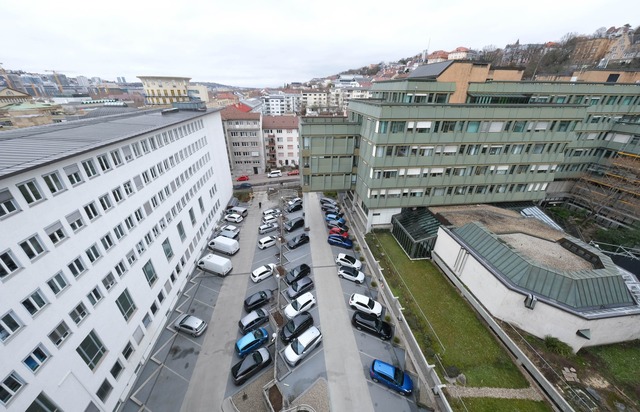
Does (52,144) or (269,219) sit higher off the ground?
(52,144)

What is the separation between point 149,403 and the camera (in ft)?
52.3

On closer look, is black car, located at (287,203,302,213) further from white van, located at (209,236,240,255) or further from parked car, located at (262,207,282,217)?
white van, located at (209,236,240,255)

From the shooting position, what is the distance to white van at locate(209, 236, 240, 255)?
96.6 feet

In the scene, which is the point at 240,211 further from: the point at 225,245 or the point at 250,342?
the point at 250,342

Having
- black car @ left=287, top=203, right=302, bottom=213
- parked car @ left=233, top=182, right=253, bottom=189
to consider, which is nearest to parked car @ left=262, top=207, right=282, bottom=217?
black car @ left=287, top=203, right=302, bottom=213

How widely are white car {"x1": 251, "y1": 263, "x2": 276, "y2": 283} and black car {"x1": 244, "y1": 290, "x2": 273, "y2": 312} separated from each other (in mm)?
2550

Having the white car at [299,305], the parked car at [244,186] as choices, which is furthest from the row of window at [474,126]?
the parked car at [244,186]

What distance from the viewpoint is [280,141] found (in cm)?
6200

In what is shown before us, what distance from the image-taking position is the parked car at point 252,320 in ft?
66.1

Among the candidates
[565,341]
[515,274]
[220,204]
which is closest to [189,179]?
[220,204]

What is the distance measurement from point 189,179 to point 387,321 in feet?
86.3

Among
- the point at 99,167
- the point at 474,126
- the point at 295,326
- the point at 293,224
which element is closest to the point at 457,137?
the point at 474,126

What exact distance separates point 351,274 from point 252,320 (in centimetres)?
1029

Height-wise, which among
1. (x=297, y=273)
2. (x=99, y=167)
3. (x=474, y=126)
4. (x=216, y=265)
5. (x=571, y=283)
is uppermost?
(x=474, y=126)
